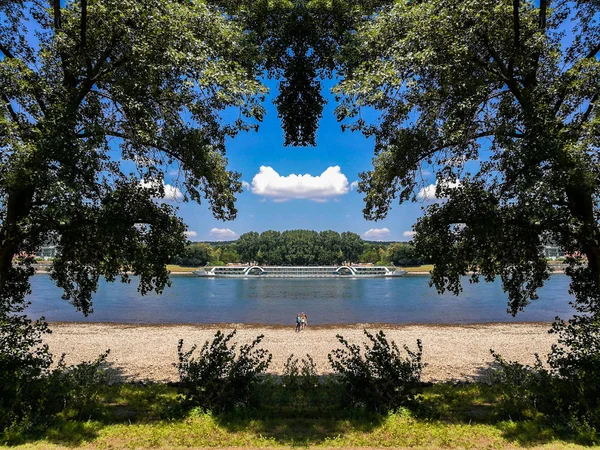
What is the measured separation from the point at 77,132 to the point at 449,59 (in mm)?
6834

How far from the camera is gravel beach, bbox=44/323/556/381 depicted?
12997 millimetres

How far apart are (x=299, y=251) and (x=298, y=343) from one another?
113 metres

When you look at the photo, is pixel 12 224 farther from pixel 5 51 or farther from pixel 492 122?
pixel 492 122

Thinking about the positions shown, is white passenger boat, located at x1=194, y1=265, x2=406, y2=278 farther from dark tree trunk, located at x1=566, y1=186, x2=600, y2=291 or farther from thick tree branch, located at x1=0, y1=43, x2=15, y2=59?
thick tree branch, located at x1=0, y1=43, x2=15, y2=59

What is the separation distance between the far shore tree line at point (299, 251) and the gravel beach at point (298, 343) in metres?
103

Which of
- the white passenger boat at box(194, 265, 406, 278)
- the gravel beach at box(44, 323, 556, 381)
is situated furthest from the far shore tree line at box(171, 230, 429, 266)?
the gravel beach at box(44, 323, 556, 381)

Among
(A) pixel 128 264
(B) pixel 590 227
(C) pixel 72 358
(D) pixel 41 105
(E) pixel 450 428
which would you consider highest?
(D) pixel 41 105

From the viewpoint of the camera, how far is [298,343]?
18.0m

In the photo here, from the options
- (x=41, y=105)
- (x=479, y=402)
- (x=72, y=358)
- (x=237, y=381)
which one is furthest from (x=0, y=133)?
(x=72, y=358)

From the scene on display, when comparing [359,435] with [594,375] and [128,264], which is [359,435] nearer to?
[594,375]

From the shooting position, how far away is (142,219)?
7582 millimetres

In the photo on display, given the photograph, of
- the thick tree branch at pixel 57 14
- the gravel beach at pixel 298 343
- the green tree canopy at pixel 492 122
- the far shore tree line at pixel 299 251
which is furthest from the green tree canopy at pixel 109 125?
the far shore tree line at pixel 299 251

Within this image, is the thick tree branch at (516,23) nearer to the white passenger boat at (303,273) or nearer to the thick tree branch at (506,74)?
the thick tree branch at (506,74)

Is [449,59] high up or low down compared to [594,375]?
up
